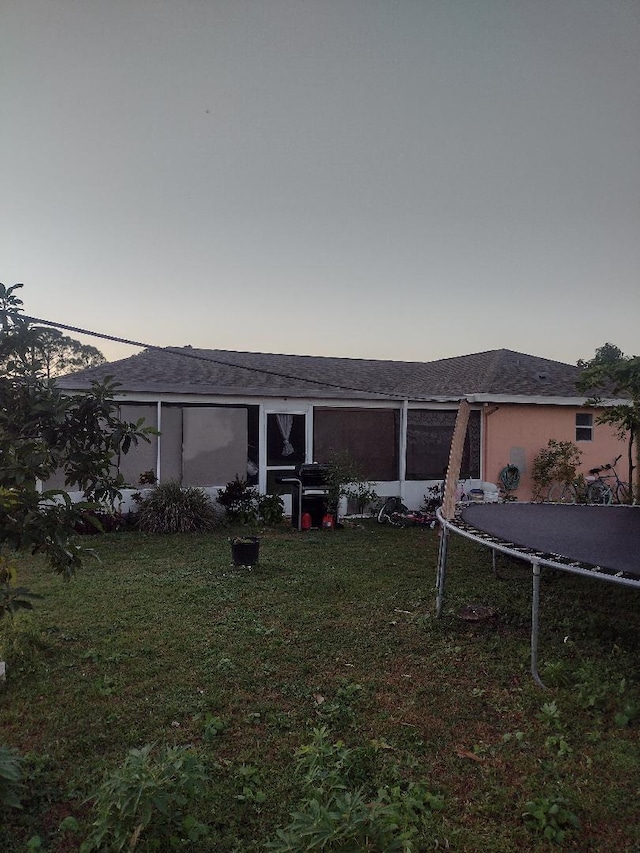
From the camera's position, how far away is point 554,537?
16.6 ft

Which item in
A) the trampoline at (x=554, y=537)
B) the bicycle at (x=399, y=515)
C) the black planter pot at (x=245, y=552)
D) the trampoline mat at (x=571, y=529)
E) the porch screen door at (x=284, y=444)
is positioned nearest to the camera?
the trampoline at (x=554, y=537)

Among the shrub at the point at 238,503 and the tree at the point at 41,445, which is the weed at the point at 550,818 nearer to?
the tree at the point at 41,445

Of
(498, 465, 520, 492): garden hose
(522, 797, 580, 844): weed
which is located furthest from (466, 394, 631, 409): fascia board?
(522, 797, 580, 844): weed

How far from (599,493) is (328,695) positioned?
10.1 meters

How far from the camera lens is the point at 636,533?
212 inches

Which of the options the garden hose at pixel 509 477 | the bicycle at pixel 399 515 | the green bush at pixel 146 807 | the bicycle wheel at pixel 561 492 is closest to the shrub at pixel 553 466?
the bicycle wheel at pixel 561 492

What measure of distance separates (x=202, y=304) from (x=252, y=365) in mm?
1858

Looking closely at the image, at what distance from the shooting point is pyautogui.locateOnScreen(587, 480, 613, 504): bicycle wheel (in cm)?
1166

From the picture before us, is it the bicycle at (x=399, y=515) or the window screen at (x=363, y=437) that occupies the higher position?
the window screen at (x=363, y=437)

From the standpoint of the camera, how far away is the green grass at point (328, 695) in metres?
2.60

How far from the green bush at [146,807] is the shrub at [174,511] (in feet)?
23.6

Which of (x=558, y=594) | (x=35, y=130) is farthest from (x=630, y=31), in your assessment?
(x=35, y=130)

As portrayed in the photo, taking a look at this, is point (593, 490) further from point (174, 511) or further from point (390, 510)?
point (174, 511)

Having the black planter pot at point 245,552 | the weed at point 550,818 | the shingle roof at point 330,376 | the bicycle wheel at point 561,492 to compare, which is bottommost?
the weed at point 550,818
